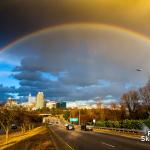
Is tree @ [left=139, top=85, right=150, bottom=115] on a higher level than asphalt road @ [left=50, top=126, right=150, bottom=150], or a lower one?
higher

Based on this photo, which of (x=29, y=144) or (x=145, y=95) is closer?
(x=29, y=144)

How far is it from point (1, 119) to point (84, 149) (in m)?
25.4

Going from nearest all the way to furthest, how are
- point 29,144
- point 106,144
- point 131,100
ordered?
1. point 106,144
2. point 29,144
3. point 131,100

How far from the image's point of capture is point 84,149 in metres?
27.3

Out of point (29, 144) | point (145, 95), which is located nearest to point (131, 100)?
point (145, 95)

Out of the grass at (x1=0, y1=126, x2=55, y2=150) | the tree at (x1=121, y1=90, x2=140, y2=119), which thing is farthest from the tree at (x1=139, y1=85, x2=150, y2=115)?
the grass at (x1=0, y1=126, x2=55, y2=150)

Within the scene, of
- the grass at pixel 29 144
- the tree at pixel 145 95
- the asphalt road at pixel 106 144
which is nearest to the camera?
the asphalt road at pixel 106 144

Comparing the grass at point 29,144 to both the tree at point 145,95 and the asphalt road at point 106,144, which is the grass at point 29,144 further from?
the tree at point 145,95

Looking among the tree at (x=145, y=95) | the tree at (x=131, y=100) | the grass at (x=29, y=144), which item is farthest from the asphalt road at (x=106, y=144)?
the tree at (x=131, y=100)

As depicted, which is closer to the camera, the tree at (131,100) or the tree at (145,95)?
the tree at (145,95)

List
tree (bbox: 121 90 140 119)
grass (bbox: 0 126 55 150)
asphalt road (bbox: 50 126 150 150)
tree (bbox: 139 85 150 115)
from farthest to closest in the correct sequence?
tree (bbox: 121 90 140 119), tree (bbox: 139 85 150 115), grass (bbox: 0 126 55 150), asphalt road (bbox: 50 126 150 150)

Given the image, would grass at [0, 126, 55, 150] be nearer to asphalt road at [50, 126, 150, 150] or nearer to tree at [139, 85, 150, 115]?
asphalt road at [50, 126, 150, 150]

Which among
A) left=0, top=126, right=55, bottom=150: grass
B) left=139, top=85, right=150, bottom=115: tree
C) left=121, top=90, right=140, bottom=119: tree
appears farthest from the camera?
left=121, top=90, right=140, bottom=119: tree

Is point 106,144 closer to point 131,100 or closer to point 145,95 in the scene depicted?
point 145,95
